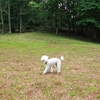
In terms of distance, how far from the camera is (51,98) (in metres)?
3.90

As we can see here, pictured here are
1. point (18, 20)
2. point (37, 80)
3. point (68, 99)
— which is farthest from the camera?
point (18, 20)

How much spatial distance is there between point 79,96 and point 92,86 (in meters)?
0.82

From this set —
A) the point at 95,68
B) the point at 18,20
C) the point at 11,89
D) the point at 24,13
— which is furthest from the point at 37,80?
the point at 18,20

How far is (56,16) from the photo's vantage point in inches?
930

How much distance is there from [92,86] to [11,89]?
2.30m

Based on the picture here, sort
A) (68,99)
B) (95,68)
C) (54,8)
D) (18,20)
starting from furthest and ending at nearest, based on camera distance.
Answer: (18,20) < (54,8) < (95,68) < (68,99)

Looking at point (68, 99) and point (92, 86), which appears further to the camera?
point (92, 86)

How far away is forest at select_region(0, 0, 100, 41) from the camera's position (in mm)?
20231

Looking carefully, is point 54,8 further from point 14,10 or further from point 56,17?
point 14,10

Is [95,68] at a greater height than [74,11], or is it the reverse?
[74,11]

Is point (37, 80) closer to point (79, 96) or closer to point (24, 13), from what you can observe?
point (79, 96)

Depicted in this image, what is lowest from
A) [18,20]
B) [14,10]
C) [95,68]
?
[95,68]

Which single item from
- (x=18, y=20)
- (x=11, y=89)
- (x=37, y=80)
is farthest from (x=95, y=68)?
(x=18, y=20)

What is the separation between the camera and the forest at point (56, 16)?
2023 centimetres
